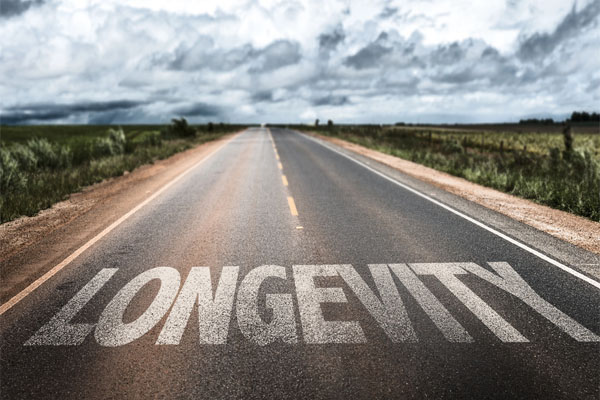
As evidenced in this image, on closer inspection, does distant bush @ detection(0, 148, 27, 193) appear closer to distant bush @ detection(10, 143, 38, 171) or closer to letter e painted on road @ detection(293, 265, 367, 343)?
distant bush @ detection(10, 143, 38, 171)

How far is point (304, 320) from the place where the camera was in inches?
153

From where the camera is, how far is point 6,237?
22.3 feet

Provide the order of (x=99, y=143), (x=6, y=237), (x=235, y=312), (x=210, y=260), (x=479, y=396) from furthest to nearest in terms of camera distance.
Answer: (x=99, y=143) → (x=6, y=237) → (x=210, y=260) → (x=235, y=312) → (x=479, y=396)

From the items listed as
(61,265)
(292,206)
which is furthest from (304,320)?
(292,206)

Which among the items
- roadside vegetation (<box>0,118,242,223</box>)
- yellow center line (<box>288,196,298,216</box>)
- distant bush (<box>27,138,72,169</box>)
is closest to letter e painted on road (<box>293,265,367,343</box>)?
yellow center line (<box>288,196,298,216</box>)

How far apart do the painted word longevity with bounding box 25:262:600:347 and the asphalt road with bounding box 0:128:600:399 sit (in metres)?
0.02

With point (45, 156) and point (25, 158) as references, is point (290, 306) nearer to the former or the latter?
point (25, 158)

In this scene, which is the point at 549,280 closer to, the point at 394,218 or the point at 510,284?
the point at 510,284

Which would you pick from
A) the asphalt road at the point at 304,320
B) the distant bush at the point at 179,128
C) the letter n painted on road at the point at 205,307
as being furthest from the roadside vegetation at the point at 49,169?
the distant bush at the point at 179,128

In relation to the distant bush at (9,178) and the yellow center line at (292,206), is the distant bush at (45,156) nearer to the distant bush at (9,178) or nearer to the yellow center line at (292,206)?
the distant bush at (9,178)

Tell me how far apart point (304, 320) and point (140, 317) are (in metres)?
1.58

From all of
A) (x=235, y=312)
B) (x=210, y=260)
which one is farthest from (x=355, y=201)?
(x=235, y=312)

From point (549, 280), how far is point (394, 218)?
3.38m

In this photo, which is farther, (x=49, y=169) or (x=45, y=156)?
→ (x=45, y=156)
